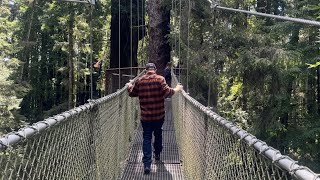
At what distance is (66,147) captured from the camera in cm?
209

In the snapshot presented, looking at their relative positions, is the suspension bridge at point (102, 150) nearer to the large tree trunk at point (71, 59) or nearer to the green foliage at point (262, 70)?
the green foliage at point (262, 70)

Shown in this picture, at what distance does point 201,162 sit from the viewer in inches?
117

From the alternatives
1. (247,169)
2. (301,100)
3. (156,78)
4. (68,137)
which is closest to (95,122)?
(68,137)

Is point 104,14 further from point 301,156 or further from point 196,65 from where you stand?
point 301,156

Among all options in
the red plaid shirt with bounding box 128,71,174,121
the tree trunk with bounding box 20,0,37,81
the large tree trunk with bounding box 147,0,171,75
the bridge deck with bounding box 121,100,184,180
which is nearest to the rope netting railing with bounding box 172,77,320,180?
the red plaid shirt with bounding box 128,71,174,121

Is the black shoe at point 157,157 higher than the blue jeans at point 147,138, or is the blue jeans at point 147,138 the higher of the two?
the blue jeans at point 147,138

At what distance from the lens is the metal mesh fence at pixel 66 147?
1.53 m

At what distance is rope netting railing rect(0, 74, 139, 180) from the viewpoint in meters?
1.53

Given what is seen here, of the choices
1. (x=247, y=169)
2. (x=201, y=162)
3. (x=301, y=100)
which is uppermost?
(x=247, y=169)

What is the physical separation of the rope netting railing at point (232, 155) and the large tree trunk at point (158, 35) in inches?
293

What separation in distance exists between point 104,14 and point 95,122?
13.5m

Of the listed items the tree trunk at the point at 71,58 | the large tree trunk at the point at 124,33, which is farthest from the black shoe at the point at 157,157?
the tree trunk at the point at 71,58

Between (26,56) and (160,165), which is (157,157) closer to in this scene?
(160,165)

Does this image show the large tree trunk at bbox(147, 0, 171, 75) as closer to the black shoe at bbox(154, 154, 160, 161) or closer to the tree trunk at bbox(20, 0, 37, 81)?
the black shoe at bbox(154, 154, 160, 161)
